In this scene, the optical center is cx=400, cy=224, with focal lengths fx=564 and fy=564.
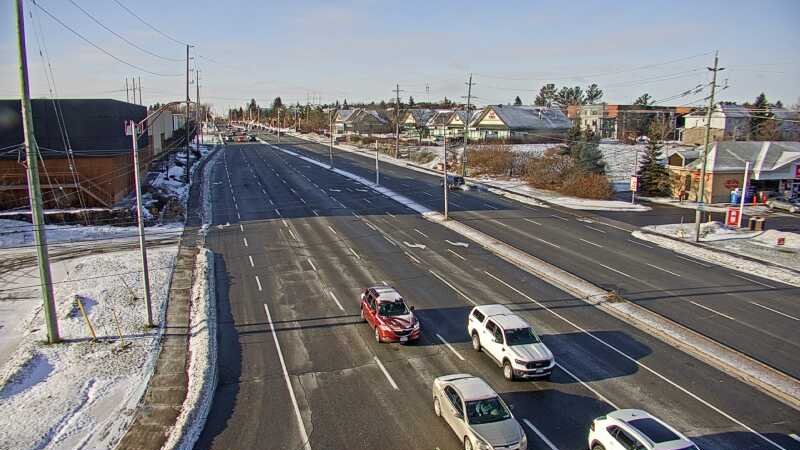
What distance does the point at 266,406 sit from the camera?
1633cm

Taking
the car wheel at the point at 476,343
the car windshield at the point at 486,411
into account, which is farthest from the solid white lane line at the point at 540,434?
the car wheel at the point at 476,343

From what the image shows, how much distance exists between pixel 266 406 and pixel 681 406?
12075mm

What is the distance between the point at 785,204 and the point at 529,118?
69122 mm

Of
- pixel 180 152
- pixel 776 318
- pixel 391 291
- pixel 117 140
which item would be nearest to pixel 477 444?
pixel 391 291

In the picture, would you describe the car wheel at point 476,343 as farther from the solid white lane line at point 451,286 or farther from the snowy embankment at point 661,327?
the snowy embankment at point 661,327

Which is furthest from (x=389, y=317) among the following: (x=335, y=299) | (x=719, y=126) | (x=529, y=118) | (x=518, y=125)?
(x=719, y=126)

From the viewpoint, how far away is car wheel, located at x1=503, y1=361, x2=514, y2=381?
58.5 ft

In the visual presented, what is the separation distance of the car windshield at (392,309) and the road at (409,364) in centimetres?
123

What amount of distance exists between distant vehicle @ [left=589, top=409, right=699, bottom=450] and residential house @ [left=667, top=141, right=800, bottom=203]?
46654 millimetres

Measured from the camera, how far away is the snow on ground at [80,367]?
15.1 m

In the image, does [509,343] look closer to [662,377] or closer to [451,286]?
[662,377]

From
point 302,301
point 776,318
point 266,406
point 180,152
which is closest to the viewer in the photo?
point 266,406

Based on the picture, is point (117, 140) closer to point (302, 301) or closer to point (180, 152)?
point (302, 301)

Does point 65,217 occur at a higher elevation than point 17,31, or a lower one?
lower
